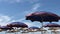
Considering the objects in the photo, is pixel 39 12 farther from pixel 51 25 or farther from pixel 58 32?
pixel 51 25

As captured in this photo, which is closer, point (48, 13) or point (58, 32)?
point (48, 13)

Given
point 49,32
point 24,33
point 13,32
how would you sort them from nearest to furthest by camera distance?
point 49,32 < point 24,33 < point 13,32

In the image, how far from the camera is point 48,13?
13695 millimetres

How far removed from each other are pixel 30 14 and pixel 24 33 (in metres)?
6.91

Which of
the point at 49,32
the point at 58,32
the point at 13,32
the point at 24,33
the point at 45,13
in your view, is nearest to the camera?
the point at 45,13

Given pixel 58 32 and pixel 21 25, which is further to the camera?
pixel 21 25

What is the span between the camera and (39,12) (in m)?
13.6

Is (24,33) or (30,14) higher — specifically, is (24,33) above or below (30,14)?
below

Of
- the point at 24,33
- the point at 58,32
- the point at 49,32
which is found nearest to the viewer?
the point at 58,32

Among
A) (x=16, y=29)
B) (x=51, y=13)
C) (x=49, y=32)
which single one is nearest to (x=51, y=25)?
(x=49, y=32)

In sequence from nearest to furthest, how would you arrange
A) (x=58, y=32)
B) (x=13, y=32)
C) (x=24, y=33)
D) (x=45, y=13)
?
(x=45, y=13) < (x=58, y=32) < (x=24, y=33) < (x=13, y=32)

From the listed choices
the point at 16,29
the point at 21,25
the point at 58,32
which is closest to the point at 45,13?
the point at 58,32

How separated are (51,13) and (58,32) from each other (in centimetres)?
338

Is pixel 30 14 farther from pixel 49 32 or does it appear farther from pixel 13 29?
pixel 13 29
